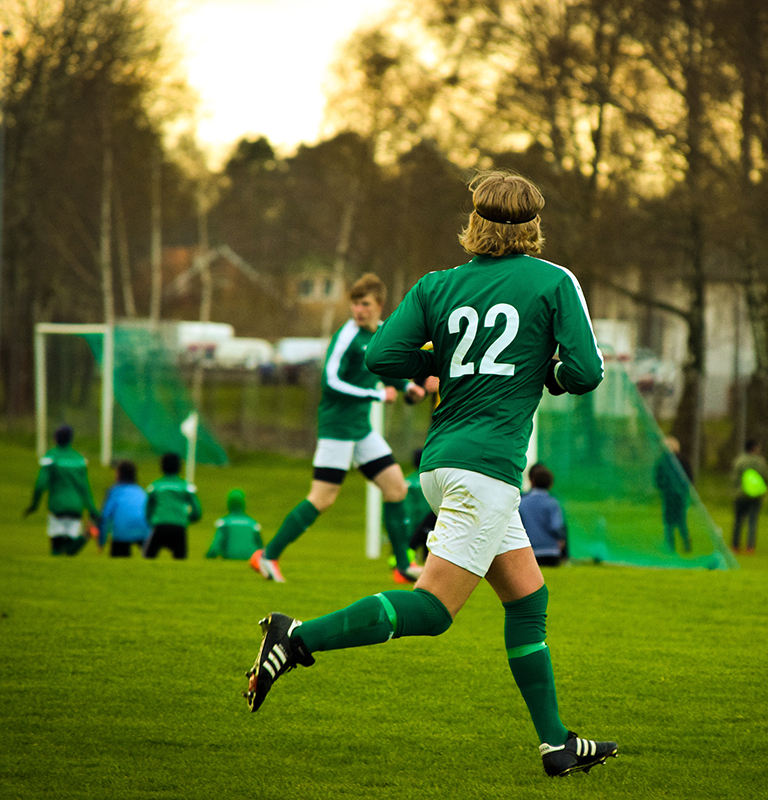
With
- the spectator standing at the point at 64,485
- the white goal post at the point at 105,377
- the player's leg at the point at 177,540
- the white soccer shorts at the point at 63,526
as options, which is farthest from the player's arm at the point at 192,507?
the white goal post at the point at 105,377

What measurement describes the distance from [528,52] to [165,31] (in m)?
12.4

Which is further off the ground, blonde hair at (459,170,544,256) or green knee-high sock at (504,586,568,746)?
blonde hair at (459,170,544,256)

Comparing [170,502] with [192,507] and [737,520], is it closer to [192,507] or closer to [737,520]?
[192,507]

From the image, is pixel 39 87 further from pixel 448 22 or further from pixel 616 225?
pixel 616 225

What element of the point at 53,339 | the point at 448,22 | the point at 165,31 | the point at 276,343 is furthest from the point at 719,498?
the point at 276,343

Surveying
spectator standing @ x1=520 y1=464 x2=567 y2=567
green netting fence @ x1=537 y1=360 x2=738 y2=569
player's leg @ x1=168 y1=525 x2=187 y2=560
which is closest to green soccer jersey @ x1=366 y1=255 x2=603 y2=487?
spectator standing @ x1=520 y1=464 x2=567 y2=567

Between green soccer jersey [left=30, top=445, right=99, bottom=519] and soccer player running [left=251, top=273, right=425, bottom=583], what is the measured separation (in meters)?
4.38

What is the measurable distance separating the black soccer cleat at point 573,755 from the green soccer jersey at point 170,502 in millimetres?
7175

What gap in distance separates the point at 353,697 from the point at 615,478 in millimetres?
8641

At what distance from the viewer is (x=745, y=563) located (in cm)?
1573

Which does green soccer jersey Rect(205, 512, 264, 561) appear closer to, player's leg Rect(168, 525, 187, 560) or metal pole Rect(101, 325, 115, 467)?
player's leg Rect(168, 525, 187, 560)

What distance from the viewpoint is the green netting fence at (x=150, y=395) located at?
2488cm

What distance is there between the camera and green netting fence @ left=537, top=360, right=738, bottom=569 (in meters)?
12.6

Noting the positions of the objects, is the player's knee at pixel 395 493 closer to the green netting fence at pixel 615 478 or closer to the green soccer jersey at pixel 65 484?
the green soccer jersey at pixel 65 484
